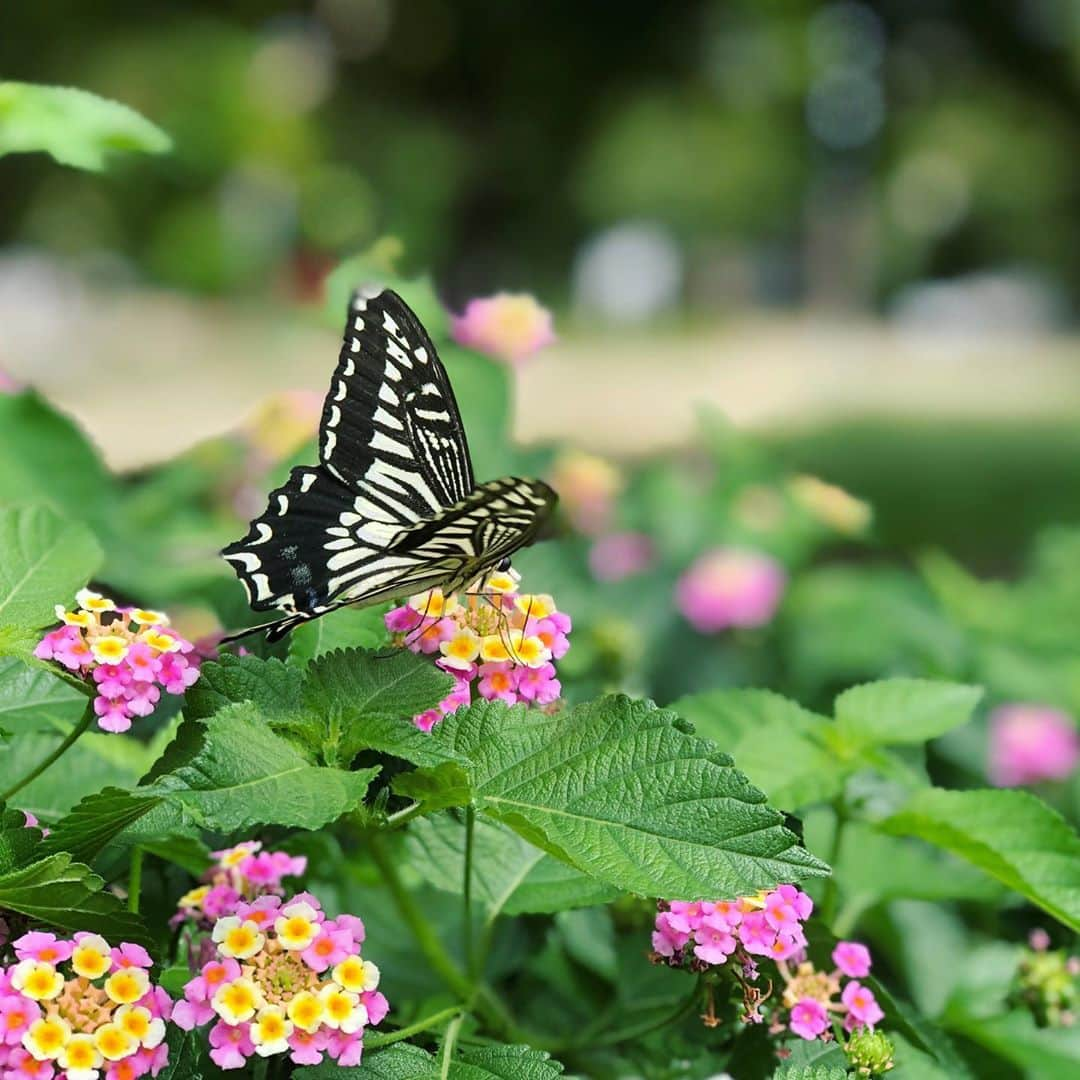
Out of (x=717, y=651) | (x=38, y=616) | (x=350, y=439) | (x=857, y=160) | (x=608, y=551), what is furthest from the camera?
(x=857, y=160)

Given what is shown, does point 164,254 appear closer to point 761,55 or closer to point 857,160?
point 761,55

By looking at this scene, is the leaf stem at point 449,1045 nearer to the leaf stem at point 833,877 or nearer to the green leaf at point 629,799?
the green leaf at point 629,799

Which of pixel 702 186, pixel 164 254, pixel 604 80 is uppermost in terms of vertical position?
pixel 604 80

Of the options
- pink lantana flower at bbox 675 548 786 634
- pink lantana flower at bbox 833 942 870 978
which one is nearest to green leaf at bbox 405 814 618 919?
pink lantana flower at bbox 833 942 870 978

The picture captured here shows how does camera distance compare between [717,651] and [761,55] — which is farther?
[761,55]

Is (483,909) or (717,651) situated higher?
(483,909)

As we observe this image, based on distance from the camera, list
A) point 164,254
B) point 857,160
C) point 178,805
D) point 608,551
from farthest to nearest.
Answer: point 857,160 < point 164,254 < point 608,551 < point 178,805

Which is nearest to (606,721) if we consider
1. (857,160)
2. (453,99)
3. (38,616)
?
(38,616)
